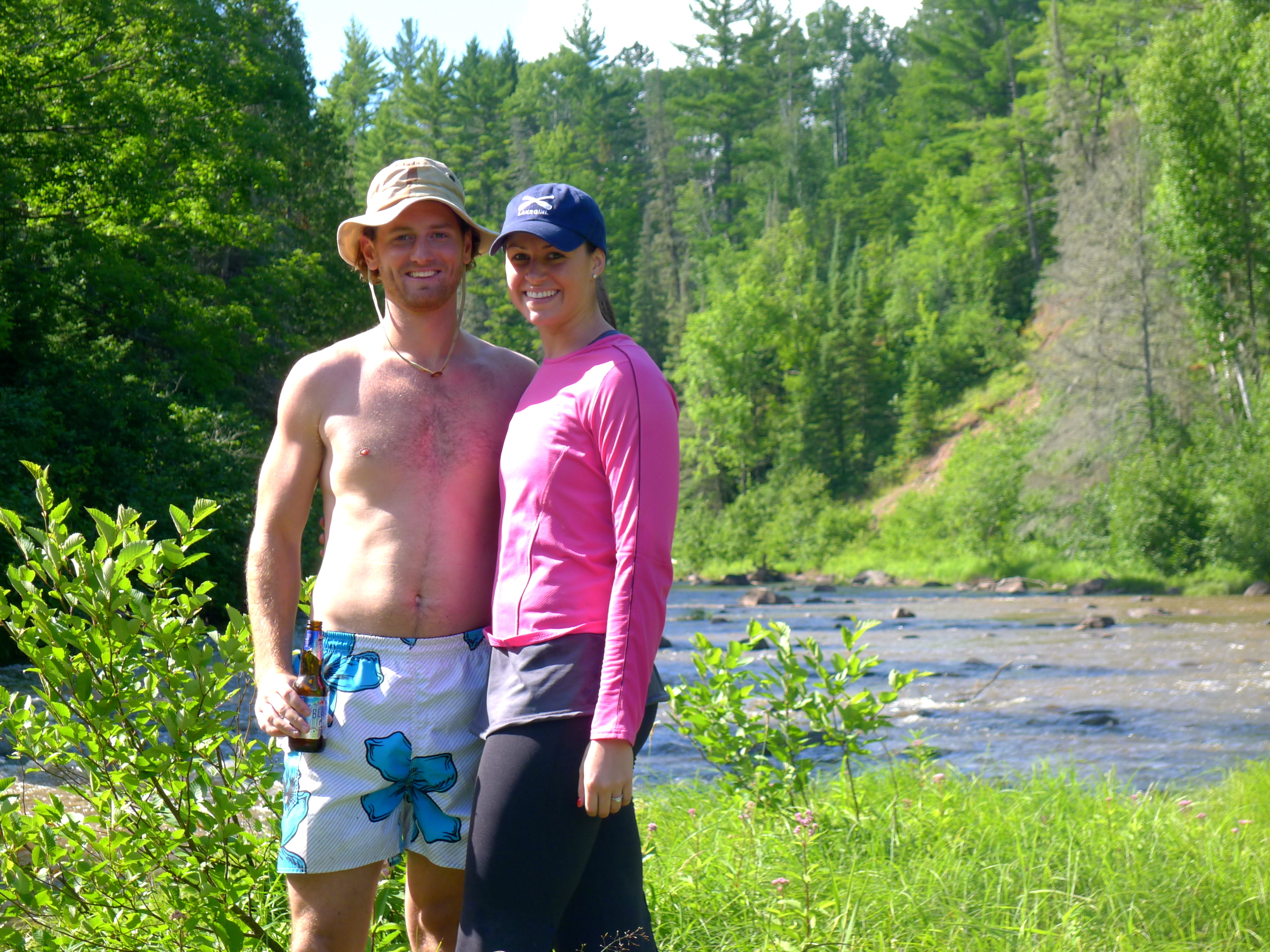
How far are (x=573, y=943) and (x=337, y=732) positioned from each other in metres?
0.70

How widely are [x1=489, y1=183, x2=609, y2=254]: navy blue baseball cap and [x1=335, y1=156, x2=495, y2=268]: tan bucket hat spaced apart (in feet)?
0.58

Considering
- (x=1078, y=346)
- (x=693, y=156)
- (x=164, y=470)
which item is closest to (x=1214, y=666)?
(x=164, y=470)

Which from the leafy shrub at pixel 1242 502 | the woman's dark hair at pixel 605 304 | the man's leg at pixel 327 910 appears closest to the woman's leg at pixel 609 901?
the man's leg at pixel 327 910

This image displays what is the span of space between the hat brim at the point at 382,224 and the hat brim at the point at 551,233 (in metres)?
0.16

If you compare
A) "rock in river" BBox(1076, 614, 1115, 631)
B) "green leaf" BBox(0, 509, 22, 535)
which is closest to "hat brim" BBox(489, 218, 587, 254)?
"green leaf" BBox(0, 509, 22, 535)

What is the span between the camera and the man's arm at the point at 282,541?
2.58 meters

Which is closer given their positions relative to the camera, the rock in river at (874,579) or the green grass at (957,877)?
the green grass at (957,877)

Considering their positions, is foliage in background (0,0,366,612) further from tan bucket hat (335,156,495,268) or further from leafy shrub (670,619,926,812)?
tan bucket hat (335,156,495,268)

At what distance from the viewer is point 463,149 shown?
56.0 meters

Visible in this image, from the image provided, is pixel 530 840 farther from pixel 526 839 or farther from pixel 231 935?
pixel 231 935

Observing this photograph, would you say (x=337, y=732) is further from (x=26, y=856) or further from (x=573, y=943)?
(x=26, y=856)

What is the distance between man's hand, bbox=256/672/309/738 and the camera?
2531 mm

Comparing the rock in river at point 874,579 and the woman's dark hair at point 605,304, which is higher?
the woman's dark hair at point 605,304

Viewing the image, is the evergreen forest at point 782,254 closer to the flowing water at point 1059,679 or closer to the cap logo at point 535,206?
the flowing water at point 1059,679
